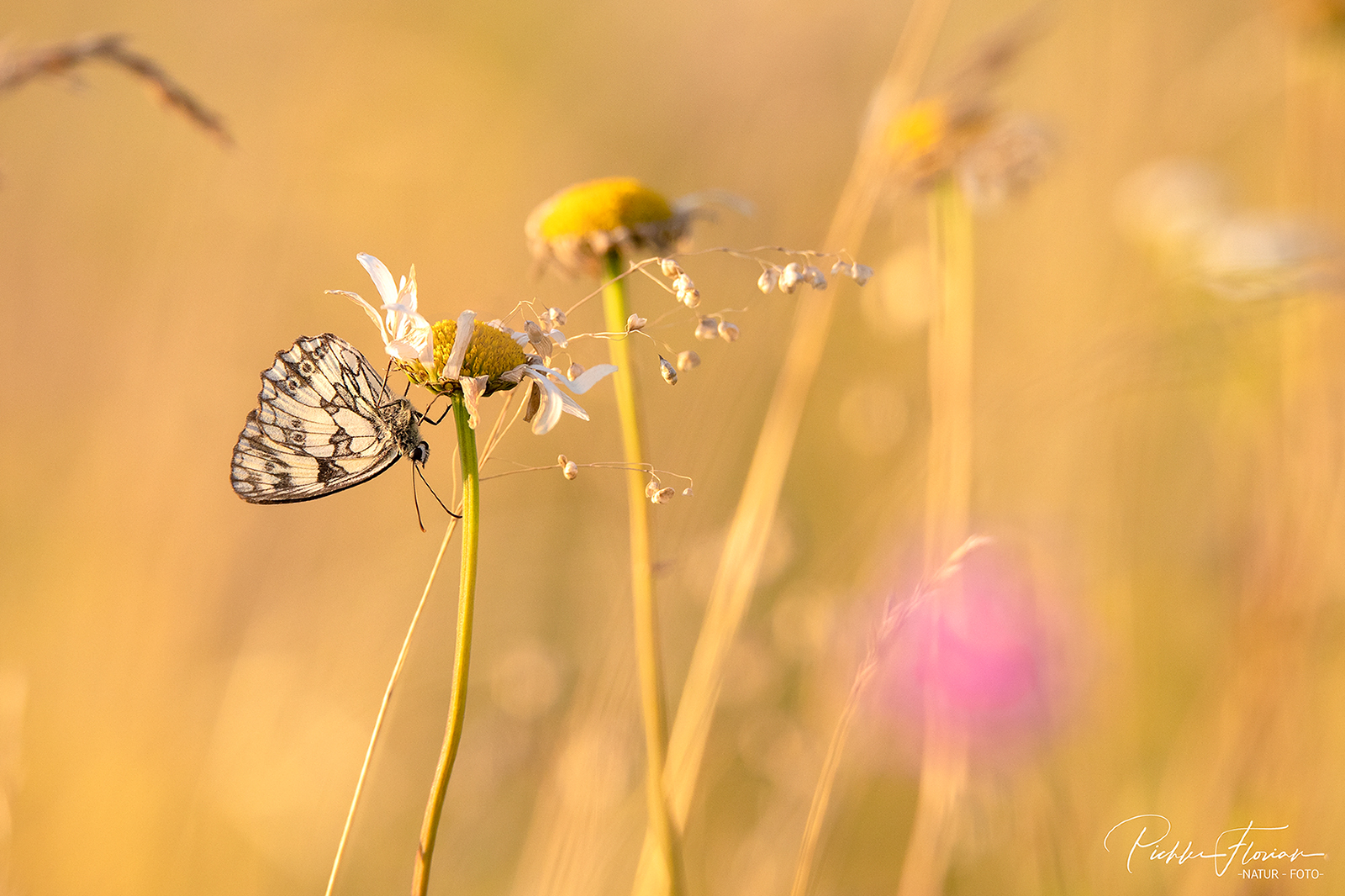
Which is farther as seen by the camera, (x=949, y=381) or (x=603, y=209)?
(x=949, y=381)

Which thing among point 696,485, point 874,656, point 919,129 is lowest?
point 874,656

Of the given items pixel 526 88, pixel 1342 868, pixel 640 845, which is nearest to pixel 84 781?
pixel 640 845

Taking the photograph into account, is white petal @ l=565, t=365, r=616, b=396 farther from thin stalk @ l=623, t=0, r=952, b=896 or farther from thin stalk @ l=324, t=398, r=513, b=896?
thin stalk @ l=623, t=0, r=952, b=896

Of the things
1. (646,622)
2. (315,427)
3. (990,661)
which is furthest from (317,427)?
(990,661)

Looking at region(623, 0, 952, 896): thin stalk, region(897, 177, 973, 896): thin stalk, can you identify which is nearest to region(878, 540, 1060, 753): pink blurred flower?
region(897, 177, 973, 896): thin stalk

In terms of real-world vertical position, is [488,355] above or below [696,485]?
below

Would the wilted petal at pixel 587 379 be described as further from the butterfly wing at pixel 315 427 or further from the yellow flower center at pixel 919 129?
the yellow flower center at pixel 919 129

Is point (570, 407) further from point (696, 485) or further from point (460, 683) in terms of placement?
point (696, 485)
